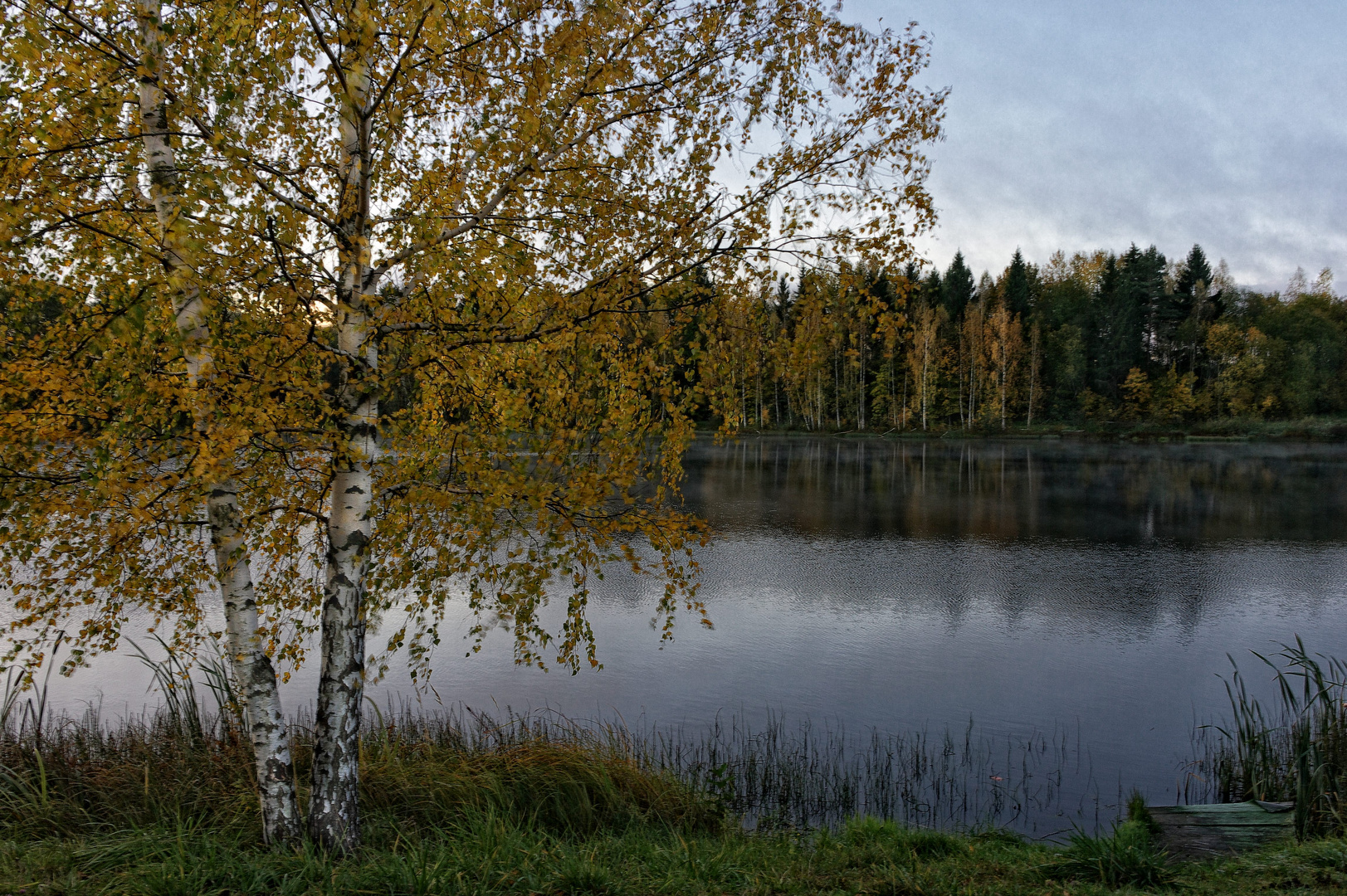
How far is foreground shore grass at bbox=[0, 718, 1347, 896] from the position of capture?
446cm

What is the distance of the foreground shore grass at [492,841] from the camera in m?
4.46

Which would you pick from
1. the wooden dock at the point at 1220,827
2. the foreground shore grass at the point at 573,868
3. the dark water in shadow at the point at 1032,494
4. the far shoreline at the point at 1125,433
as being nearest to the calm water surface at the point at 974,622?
the dark water in shadow at the point at 1032,494

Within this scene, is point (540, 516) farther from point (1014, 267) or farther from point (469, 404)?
point (1014, 267)

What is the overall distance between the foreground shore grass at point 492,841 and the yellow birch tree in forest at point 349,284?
2.55 feet

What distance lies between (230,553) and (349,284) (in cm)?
186

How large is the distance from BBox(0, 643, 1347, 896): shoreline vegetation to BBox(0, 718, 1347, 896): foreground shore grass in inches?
0.8

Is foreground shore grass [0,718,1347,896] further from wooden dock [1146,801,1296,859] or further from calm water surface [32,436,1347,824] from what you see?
Result: calm water surface [32,436,1347,824]

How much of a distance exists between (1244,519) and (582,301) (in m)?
28.1

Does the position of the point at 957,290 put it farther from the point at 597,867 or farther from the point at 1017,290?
the point at 597,867

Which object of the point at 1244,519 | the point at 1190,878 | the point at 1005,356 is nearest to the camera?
the point at 1190,878

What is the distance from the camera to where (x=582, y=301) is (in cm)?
510

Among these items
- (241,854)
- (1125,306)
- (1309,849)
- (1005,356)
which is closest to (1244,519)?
(1309,849)

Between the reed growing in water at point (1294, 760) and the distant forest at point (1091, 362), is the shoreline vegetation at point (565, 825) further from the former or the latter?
the distant forest at point (1091, 362)

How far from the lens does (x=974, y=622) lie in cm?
1447
